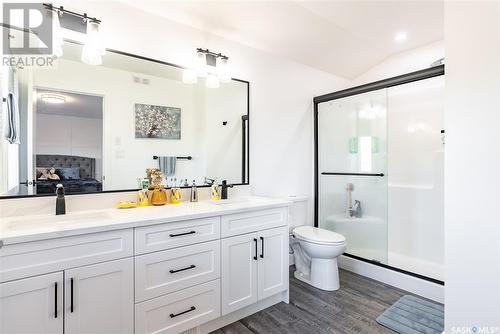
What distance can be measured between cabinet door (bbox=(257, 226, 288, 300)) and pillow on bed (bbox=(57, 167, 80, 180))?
1319 mm

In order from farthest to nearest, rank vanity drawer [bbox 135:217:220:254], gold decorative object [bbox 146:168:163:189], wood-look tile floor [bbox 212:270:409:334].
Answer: gold decorative object [bbox 146:168:163:189] < wood-look tile floor [bbox 212:270:409:334] < vanity drawer [bbox 135:217:220:254]

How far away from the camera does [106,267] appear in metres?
1.33

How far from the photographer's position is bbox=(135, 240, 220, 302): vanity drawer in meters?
1.44

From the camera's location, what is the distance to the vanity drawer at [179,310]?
145cm

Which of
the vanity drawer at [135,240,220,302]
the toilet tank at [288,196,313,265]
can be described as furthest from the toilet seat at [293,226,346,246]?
the vanity drawer at [135,240,220,302]

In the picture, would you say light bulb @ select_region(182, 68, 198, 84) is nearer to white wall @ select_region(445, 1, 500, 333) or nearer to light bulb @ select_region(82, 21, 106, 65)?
light bulb @ select_region(82, 21, 106, 65)

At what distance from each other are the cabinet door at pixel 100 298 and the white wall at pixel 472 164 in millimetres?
1721

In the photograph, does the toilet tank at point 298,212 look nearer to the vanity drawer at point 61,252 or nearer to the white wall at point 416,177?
the white wall at point 416,177

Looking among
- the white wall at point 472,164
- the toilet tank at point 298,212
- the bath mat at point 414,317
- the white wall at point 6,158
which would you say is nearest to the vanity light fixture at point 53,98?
the white wall at point 6,158

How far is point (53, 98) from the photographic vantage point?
1.64 metres

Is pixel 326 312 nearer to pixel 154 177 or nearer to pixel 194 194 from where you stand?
pixel 194 194

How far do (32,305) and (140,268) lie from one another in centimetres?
46

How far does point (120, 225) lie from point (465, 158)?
1.79m

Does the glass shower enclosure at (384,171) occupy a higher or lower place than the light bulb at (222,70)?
lower
